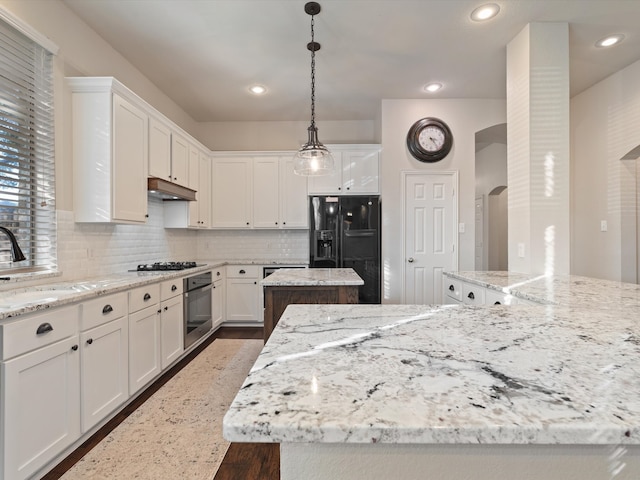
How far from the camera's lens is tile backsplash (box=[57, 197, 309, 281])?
7.95 feet

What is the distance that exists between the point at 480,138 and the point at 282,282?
3.92m

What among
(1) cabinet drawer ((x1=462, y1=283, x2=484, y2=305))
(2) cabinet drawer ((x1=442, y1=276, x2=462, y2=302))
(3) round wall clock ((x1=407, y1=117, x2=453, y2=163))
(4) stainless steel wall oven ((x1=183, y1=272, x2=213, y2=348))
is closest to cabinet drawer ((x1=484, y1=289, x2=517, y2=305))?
(1) cabinet drawer ((x1=462, y1=283, x2=484, y2=305))

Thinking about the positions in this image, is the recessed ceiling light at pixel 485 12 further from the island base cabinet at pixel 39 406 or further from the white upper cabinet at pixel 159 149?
the island base cabinet at pixel 39 406

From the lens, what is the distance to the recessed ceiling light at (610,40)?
2.72 metres

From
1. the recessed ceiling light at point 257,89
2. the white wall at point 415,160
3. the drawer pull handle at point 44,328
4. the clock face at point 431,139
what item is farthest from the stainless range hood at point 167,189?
the clock face at point 431,139

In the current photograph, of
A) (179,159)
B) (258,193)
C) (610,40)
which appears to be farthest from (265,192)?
(610,40)

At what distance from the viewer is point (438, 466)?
548 mm

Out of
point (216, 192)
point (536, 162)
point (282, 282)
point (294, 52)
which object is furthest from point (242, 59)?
point (536, 162)

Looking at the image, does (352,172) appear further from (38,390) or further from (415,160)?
(38,390)

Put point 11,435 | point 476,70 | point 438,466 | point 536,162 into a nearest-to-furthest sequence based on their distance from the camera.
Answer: point 438,466 → point 11,435 → point 536,162 → point 476,70

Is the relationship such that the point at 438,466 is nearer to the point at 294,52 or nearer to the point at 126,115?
the point at 126,115

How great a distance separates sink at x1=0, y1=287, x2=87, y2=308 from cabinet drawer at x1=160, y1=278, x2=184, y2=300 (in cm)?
77

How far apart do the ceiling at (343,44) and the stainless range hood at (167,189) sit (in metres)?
1.19

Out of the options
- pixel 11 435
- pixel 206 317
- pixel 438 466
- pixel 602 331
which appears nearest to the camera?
pixel 438 466
